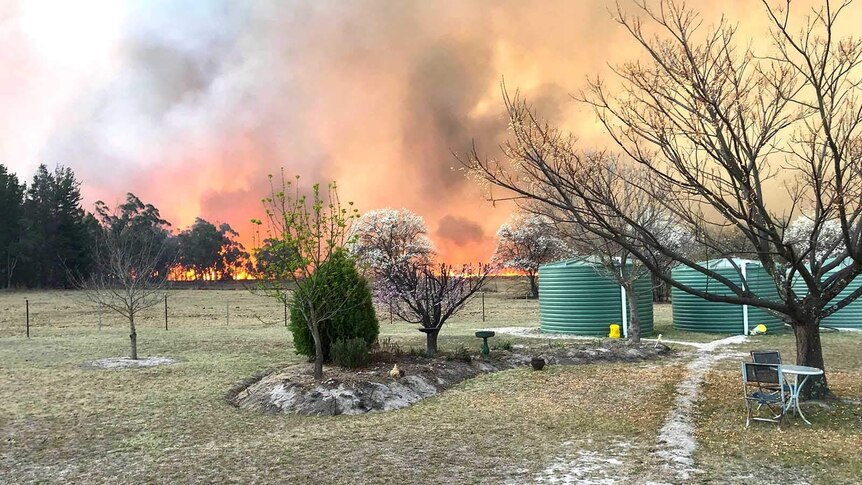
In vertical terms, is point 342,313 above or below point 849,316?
above

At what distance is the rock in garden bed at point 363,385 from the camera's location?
8.69 meters

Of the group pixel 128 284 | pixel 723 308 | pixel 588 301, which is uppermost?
pixel 128 284

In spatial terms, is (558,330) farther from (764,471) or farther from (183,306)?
(183,306)

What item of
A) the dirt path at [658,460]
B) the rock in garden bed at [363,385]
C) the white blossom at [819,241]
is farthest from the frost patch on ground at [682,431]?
the rock in garden bed at [363,385]

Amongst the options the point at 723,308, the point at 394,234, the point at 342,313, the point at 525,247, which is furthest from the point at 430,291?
the point at 525,247

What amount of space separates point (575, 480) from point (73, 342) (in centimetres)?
1643

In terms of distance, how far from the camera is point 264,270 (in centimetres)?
1087

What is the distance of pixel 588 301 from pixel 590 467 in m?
14.5

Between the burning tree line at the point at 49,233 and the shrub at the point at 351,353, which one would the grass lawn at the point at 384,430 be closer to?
the shrub at the point at 351,353

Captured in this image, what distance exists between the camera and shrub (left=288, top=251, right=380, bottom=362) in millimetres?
11070

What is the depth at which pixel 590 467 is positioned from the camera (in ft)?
18.8

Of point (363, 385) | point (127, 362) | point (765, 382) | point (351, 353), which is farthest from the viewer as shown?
point (127, 362)

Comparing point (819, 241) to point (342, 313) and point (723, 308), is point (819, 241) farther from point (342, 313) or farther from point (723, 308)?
point (723, 308)

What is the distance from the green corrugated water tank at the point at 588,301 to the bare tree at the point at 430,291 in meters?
6.40
